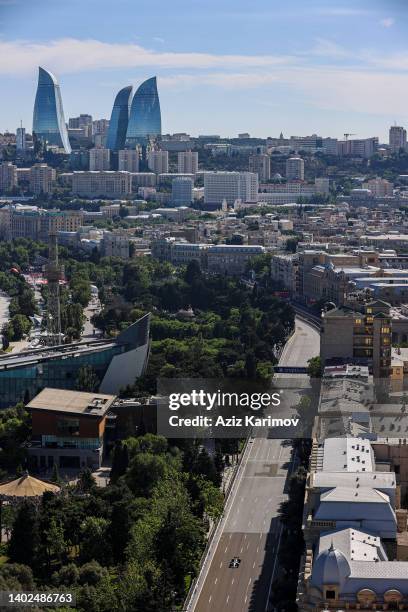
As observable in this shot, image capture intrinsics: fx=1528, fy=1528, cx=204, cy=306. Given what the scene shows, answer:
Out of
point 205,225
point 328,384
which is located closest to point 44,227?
point 205,225

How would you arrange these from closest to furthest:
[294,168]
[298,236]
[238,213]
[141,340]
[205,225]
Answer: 1. [141,340]
2. [298,236]
3. [205,225]
4. [238,213]
5. [294,168]

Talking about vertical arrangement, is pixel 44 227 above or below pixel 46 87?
below

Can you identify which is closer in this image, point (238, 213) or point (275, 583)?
point (275, 583)

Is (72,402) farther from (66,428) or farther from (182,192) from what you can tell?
(182,192)

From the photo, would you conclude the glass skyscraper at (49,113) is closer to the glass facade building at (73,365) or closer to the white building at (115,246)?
the white building at (115,246)

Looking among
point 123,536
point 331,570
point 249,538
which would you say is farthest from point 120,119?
point 331,570

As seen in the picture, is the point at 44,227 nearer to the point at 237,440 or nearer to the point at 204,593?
the point at 237,440

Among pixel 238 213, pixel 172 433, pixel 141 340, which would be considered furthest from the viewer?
pixel 238 213

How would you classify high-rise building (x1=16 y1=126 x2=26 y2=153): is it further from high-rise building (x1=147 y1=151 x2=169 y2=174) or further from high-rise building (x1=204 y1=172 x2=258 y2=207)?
high-rise building (x1=204 y1=172 x2=258 y2=207)
